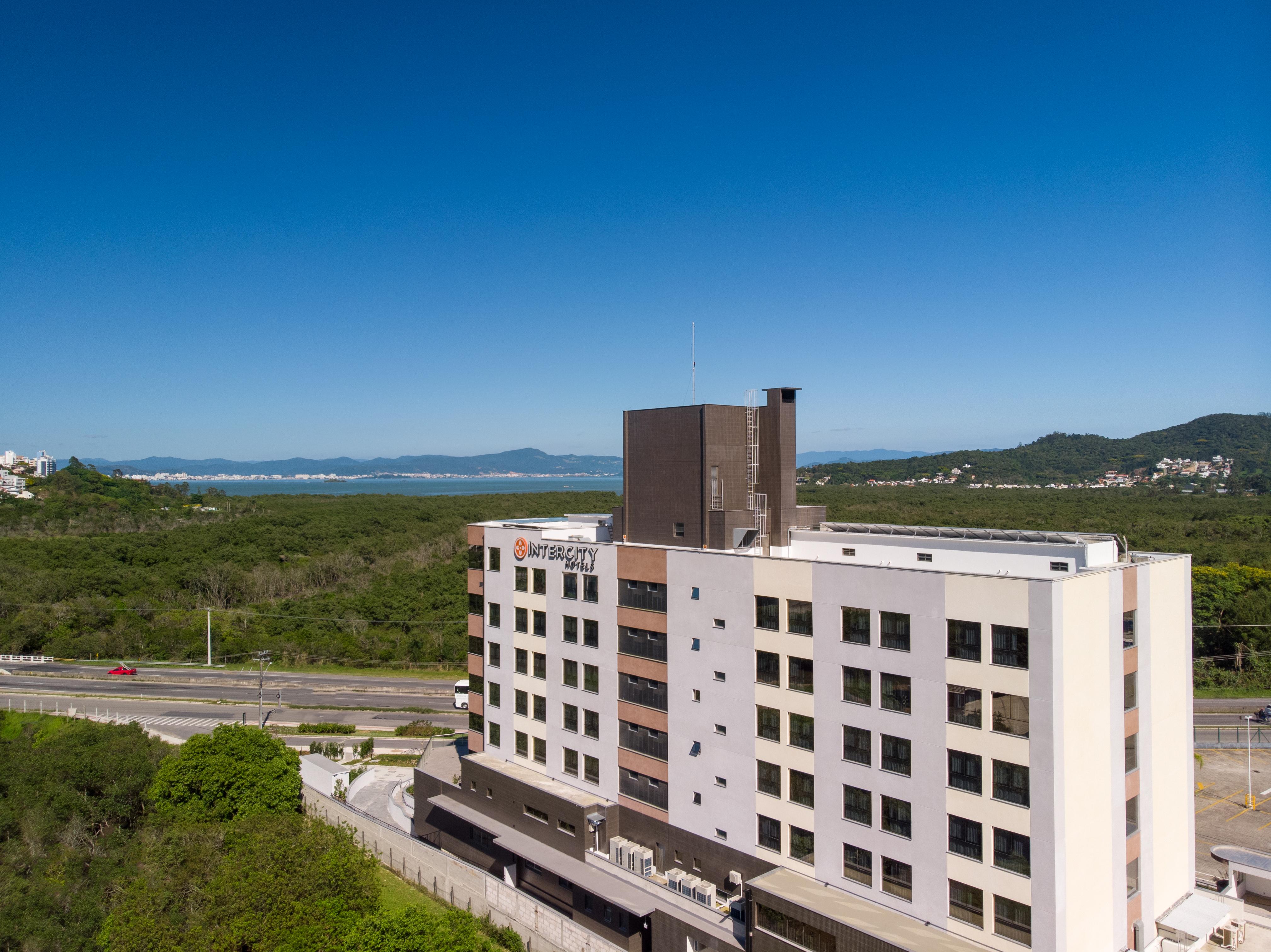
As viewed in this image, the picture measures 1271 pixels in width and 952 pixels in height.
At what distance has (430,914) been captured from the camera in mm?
26516

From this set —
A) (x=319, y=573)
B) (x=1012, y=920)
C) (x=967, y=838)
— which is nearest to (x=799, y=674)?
(x=967, y=838)

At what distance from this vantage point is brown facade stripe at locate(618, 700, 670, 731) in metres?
31.4

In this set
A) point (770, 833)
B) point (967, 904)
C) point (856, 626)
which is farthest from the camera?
point (770, 833)

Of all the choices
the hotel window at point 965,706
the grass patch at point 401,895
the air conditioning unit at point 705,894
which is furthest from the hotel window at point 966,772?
the grass patch at point 401,895

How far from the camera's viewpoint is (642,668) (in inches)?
1270

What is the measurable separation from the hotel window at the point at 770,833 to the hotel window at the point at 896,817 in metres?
4.32

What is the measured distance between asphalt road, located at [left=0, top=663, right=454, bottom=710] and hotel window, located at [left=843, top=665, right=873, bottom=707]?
174 feet

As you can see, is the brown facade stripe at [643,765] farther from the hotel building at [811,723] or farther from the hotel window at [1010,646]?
the hotel window at [1010,646]

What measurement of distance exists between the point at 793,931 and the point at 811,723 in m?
6.41

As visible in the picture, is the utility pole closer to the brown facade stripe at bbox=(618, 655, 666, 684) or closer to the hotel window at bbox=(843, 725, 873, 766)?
the brown facade stripe at bbox=(618, 655, 666, 684)

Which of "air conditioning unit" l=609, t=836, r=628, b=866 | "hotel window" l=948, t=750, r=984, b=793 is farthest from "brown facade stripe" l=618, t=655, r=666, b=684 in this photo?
"hotel window" l=948, t=750, r=984, b=793

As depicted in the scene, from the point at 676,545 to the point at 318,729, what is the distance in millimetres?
44295

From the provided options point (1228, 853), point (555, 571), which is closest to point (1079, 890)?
point (1228, 853)

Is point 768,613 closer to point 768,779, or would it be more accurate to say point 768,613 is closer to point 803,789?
point 768,779
